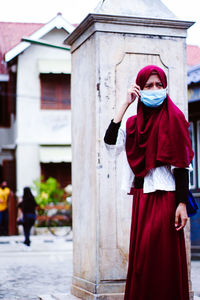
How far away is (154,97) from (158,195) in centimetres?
71

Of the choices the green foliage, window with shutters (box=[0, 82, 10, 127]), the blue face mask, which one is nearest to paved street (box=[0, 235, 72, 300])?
the green foliage

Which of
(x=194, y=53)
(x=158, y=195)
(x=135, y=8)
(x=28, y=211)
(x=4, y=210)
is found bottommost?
(x=4, y=210)

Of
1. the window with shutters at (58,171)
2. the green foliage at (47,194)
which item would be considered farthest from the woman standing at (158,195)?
the window with shutters at (58,171)

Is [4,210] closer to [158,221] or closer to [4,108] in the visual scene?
[4,108]

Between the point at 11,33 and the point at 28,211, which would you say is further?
the point at 11,33

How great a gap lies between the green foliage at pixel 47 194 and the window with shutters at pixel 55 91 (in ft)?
13.2

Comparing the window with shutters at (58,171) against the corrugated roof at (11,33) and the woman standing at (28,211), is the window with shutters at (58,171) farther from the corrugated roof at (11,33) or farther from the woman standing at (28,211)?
the woman standing at (28,211)

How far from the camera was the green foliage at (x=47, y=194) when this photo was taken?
23.0m

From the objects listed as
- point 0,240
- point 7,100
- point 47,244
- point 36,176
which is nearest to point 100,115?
point 47,244

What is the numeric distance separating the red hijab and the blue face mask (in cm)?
7

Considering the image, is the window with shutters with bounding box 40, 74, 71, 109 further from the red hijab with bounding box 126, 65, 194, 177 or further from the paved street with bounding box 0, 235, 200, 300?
the red hijab with bounding box 126, 65, 194, 177

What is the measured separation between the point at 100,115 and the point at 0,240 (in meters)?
14.6

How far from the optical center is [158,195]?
5.10 metres

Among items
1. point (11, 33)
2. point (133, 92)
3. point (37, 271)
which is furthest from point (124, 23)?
point (11, 33)
